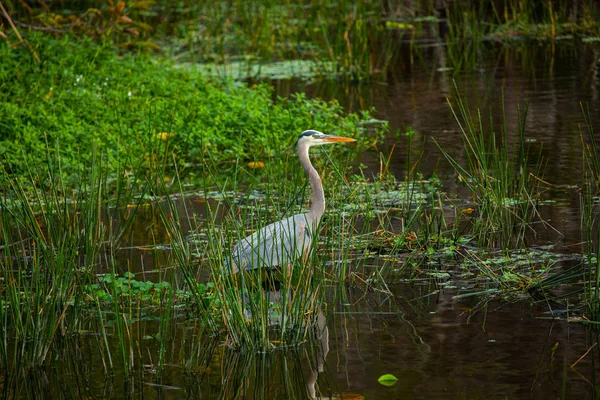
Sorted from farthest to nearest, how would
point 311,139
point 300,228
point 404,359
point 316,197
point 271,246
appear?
point 311,139, point 316,197, point 271,246, point 300,228, point 404,359

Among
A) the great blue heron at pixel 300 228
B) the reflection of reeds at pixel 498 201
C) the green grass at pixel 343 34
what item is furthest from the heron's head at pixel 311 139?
the green grass at pixel 343 34

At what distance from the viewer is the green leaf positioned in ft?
14.9

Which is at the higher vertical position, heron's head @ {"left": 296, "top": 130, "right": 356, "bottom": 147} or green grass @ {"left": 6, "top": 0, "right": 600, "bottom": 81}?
heron's head @ {"left": 296, "top": 130, "right": 356, "bottom": 147}

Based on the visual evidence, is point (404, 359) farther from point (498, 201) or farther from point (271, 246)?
point (498, 201)

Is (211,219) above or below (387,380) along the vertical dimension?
above

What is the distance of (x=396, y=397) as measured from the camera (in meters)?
4.38

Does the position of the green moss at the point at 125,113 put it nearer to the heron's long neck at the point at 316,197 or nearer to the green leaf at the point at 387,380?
the heron's long neck at the point at 316,197

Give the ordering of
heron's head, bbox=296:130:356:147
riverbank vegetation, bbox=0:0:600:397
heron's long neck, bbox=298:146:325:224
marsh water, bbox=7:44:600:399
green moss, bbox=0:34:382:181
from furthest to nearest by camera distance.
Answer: green moss, bbox=0:34:382:181
heron's head, bbox=296:130:356:147
heron's long neck, bbox=298:146:325:224
riverbank vegetation, bbox=0:0:600:397
marsh water, bbox=7:44:600:399

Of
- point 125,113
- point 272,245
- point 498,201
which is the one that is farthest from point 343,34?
point 272,245

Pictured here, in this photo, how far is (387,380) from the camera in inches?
180

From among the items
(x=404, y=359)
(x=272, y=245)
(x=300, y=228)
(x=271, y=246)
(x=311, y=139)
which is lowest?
(x=404, y=359)

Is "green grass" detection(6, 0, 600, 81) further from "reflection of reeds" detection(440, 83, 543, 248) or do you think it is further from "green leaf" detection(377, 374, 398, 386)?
"green leaf" detection(377, 374, 398, 386)

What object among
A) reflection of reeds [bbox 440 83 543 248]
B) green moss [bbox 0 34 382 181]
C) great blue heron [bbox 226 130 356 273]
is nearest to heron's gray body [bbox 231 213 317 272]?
great blue heron [bbox 226 130 356 273]

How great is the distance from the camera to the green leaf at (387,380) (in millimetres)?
4535
